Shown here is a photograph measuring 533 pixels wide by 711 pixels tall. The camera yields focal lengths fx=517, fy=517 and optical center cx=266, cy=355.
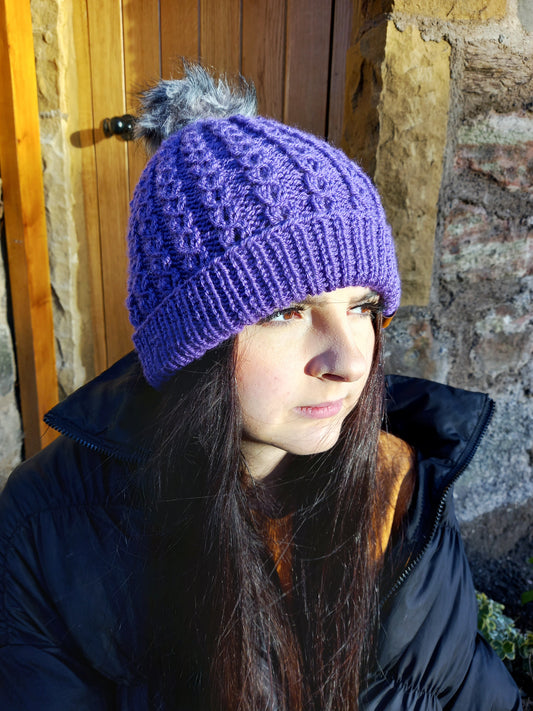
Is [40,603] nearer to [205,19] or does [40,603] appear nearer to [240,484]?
[240,484]

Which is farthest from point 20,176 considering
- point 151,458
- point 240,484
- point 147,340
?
point 240,484

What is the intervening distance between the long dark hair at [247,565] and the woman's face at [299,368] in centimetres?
4

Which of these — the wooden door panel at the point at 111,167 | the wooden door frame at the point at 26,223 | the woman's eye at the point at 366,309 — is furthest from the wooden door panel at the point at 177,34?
the woman's eye at the point at 366,309

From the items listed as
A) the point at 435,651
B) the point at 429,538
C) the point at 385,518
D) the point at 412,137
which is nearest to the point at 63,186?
the point at 412,137

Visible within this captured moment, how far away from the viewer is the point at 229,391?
40.0 inches

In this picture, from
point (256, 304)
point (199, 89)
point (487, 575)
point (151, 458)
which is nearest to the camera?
point (256, 304)

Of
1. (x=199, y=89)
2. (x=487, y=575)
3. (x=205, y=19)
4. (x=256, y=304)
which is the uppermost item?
(x=205, y=19)

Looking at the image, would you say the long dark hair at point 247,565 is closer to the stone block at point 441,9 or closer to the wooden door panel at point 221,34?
the stone block at point 441,9

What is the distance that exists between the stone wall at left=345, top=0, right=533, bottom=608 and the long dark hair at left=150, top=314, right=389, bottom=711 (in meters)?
0.62

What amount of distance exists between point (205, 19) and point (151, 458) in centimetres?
163

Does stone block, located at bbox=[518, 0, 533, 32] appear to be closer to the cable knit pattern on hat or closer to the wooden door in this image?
the wooden door

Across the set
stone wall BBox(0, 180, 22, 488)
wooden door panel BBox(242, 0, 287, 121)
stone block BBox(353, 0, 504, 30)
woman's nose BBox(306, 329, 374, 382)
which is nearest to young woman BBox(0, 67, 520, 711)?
woman's nose BBox(306, 329, 374, 382)

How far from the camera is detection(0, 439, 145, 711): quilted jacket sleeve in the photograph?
1.09m

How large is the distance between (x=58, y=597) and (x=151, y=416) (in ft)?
1.40
